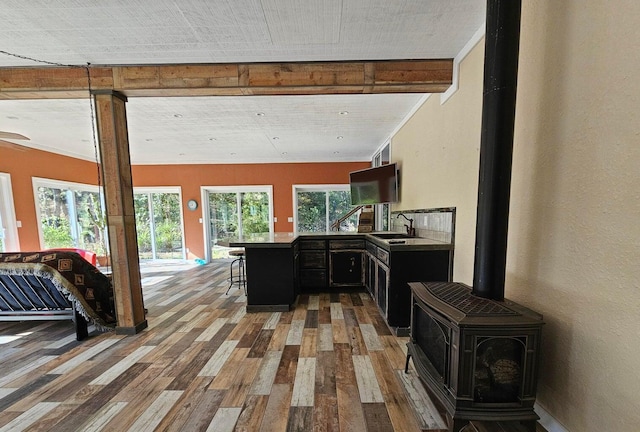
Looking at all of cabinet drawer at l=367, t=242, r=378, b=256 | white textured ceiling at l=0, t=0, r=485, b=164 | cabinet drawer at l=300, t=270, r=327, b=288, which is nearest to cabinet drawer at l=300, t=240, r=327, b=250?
cabinet drawer at l=300, t=270, r=327, b=288

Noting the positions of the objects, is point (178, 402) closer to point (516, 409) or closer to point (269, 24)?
point (516, 409)

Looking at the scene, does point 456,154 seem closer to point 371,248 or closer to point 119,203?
point 371,248

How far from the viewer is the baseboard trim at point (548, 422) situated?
133 cm

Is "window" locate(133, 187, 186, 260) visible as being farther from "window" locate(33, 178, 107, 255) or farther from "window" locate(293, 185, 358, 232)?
"window" locate(293, 185, 358, 232)

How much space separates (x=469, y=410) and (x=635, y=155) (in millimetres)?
1417

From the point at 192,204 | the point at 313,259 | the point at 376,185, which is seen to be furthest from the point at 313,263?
the point at 192,204

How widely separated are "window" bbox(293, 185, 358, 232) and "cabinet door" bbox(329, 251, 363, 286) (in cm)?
277

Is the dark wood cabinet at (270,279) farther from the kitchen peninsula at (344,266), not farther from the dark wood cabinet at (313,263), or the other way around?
the dark wood cabinet at (313,263)

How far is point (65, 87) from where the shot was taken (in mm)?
2363

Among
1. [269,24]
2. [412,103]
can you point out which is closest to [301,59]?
[269,24]

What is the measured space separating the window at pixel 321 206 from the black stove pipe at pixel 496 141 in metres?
4.98

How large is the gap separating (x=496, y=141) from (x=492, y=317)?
100cm

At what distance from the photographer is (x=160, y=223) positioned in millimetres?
6656

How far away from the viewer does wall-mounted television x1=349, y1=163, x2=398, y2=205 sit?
13.3 feet
